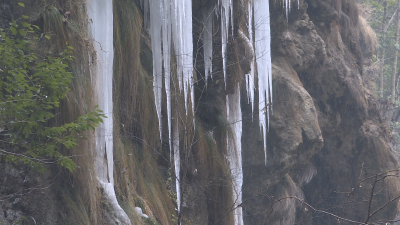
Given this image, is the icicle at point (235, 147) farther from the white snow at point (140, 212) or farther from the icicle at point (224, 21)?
the white snow at point (140, 212)

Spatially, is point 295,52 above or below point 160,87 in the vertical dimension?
above

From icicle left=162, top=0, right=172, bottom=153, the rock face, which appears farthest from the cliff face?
icicle left=162, top=0, right=172, bottom=153

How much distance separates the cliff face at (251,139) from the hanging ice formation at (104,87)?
17 cm

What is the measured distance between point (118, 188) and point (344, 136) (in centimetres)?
757

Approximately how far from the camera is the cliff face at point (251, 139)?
12.7 ft

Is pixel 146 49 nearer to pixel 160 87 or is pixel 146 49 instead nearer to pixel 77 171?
pixel 160 87

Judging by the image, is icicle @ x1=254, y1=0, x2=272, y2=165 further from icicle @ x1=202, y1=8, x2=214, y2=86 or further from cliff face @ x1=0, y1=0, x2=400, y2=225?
icicle @ x1=202, y1=8, x2=214, y2=86

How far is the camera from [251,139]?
894 cm

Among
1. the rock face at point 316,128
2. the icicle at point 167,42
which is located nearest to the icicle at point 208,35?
the icicle at point 167,42

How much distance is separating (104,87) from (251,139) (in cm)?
504

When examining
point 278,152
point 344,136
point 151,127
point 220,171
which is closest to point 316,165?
point 344,136

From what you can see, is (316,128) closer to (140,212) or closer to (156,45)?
(156,45)

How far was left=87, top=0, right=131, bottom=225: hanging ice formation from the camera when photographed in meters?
4.18

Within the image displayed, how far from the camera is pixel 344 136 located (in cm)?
1084
